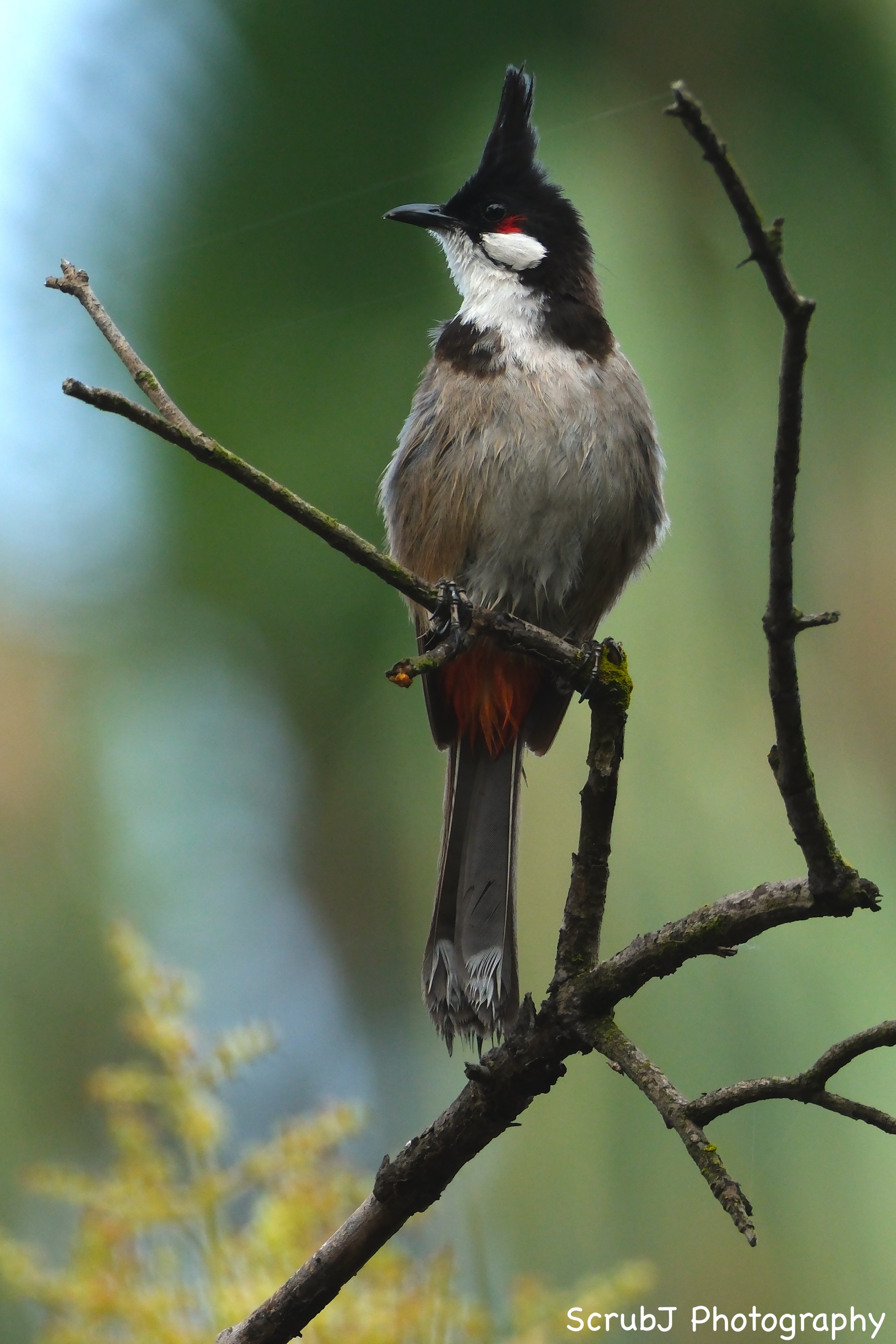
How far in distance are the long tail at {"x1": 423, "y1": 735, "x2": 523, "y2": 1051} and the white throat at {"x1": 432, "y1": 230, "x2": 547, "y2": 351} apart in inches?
37.5

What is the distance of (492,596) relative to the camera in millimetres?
2781

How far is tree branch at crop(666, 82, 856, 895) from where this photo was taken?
1.03 metres

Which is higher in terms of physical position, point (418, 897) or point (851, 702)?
point (418, 897)

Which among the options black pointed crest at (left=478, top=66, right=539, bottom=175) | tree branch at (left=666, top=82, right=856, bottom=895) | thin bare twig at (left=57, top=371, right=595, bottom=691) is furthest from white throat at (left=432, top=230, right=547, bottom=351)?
tree branch at (left=666, top=82, right=856, bottom=895)

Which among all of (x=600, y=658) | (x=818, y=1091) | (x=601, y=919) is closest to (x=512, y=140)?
(x=600, y=658)

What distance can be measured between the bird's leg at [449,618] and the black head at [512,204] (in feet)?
4.15

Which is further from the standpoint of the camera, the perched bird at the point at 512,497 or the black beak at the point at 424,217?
the black beak at the point at 424,217

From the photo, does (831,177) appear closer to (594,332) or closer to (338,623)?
(338,623)

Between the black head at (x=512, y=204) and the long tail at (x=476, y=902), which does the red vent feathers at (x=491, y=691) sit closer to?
the long tail at (x=476, y=902)

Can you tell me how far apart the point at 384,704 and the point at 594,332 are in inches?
165

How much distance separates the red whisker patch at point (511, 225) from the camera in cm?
309

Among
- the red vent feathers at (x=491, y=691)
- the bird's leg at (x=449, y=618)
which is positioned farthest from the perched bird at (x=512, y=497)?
the bird's leg at (x=449, y=618)

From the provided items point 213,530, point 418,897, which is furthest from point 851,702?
point 213,530

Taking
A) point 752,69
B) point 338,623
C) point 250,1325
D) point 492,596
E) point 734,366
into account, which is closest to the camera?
point 250,1325
